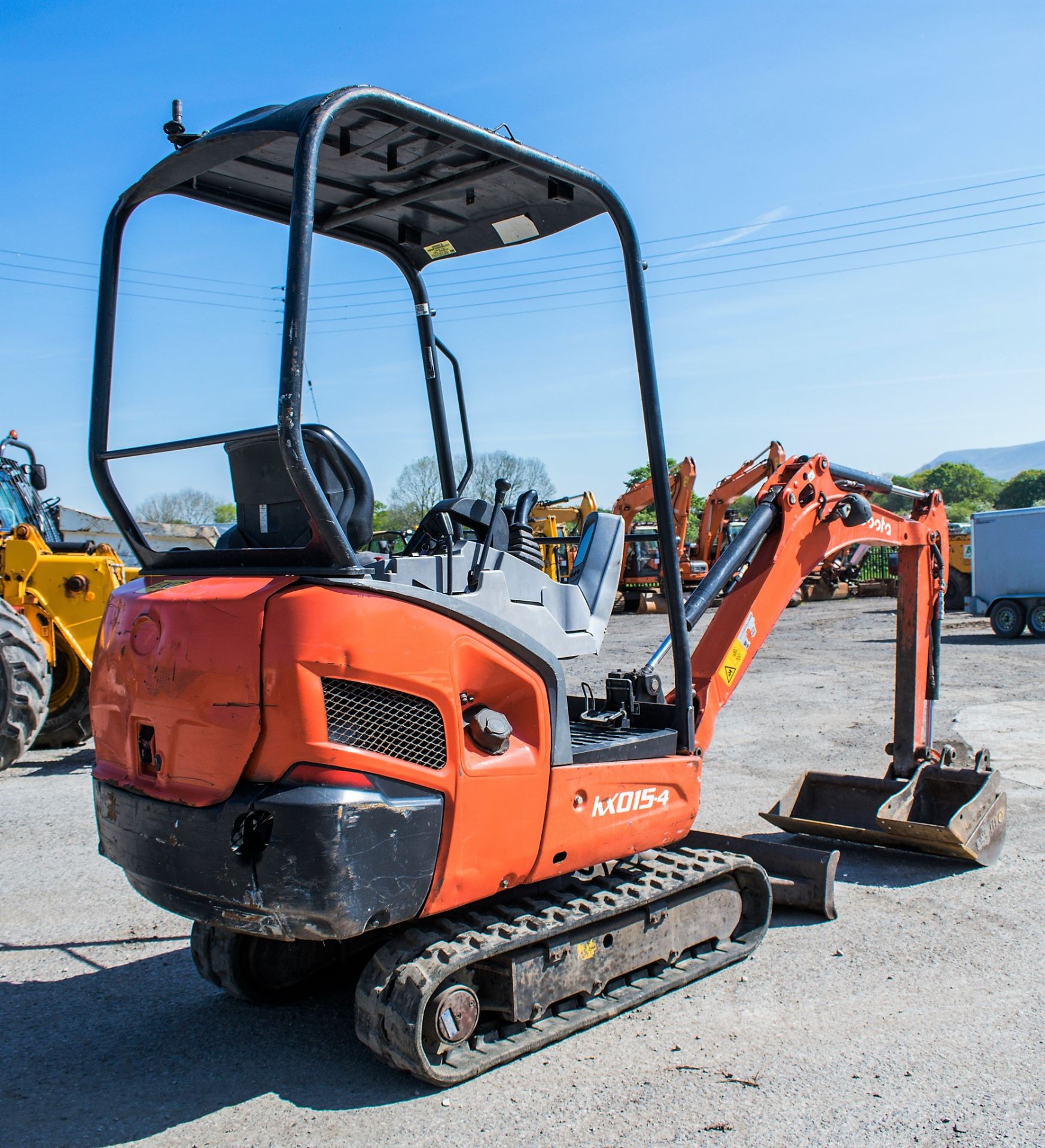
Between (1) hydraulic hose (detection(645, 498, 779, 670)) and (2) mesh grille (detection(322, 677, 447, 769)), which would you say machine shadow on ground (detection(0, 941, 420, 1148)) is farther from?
(1) hydraulic hose (detection(645, 498, 779, 670))

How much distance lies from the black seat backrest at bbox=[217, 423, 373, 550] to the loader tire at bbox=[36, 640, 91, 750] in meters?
6.69

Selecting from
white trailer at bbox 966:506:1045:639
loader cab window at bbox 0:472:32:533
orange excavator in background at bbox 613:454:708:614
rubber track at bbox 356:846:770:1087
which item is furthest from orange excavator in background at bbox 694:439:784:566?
rubber track at bbox 356:846:770:1087

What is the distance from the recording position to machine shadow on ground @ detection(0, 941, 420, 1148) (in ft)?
11.0

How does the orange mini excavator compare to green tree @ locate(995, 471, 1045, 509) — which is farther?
green tree @ locate(995, 471, 1045, 509)

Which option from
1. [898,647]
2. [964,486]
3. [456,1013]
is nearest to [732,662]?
[898,647]

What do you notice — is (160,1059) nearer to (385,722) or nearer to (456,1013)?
(456,1013)

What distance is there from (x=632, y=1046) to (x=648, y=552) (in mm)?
24834

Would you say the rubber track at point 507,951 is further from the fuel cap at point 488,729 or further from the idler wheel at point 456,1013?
the fuel cap at point 488,729

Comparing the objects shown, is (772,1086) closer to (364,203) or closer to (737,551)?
(737,551)

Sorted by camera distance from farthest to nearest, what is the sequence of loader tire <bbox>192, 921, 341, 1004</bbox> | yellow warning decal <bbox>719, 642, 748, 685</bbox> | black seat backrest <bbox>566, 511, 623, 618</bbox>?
1. yellow warning decal <bbox>719, 642, 748, 685</bbox>
2. black seat backrest <bbox>566, 511, 623, 618</bbox>
3. loader tire <bbox>192, 921, 341, 1004</bbox>


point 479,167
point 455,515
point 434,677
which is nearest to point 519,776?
point 434,677

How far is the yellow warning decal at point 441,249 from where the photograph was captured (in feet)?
15.5

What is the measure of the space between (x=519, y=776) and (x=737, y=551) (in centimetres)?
232

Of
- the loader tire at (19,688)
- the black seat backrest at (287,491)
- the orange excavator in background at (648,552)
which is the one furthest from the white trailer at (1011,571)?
the black seat backrest at (287,491)
